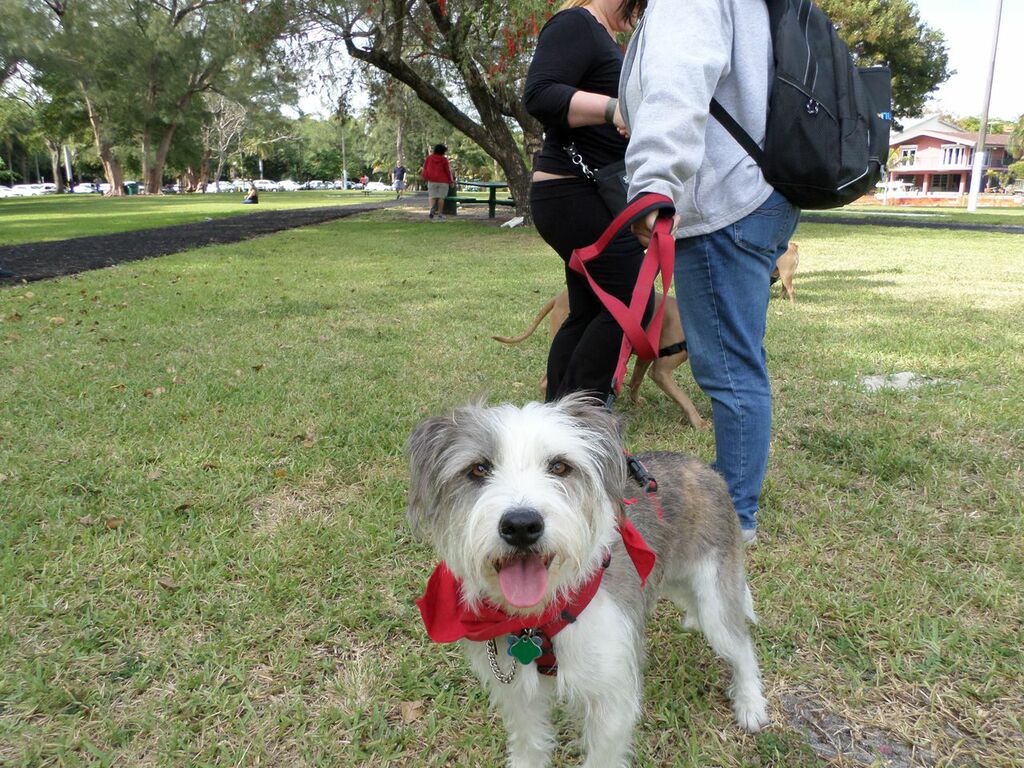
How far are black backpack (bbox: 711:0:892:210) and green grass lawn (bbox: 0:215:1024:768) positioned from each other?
69.4 inches

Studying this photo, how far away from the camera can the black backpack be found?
8.07ft

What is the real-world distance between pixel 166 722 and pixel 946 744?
2676 millimetres

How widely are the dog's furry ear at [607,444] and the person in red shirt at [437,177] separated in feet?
72.5

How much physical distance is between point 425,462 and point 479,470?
19 centimetres

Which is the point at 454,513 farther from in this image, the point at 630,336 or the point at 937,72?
the point at 937,72

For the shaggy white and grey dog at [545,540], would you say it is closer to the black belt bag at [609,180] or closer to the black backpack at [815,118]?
the black backpack at [815,118]

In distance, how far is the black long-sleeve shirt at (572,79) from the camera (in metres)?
3.30

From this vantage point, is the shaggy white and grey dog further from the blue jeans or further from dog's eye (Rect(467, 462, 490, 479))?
the blue jeans

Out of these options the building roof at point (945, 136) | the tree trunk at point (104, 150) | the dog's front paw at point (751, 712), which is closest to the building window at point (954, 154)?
the building roof at point (945, 136)

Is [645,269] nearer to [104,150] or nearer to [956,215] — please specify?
[956,215]

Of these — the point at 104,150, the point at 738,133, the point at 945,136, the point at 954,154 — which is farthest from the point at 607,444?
the point at 945,136

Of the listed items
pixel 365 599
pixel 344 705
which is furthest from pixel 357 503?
pixel 344 705

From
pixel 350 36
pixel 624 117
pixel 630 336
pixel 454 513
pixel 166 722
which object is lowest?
pixel 166 722

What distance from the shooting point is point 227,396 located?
17.6ft
